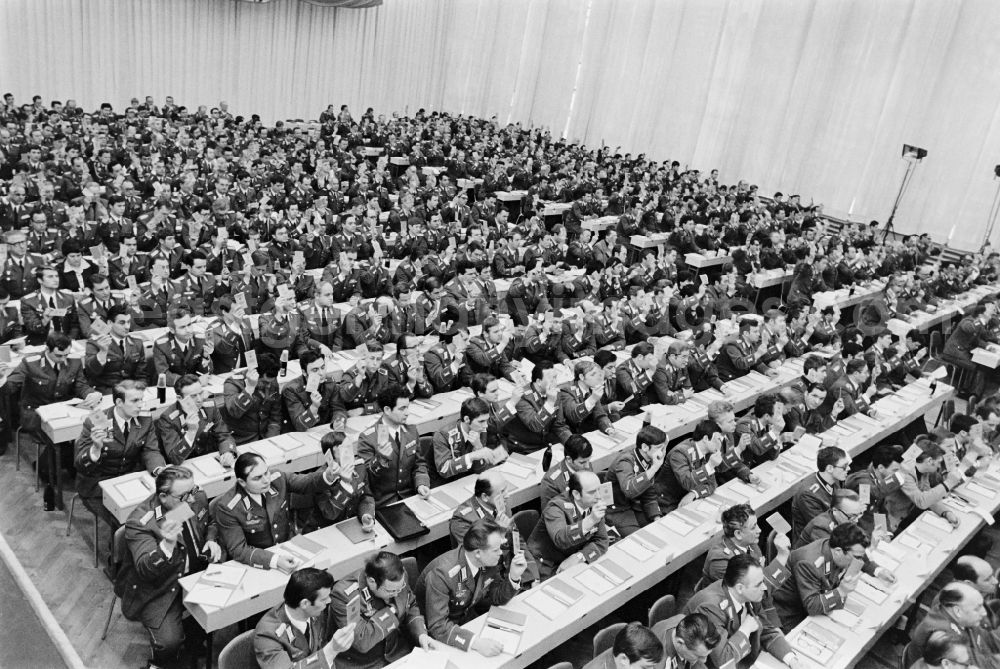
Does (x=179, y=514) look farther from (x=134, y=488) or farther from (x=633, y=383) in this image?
(x=633, y=383)

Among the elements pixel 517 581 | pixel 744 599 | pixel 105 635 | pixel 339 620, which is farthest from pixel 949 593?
pixel 105 635

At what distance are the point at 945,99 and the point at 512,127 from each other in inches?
486

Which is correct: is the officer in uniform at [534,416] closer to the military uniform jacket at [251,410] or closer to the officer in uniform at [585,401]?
the officer in uniform at [585,401]

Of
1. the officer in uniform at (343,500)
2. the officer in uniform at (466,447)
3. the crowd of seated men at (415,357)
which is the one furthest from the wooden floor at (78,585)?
the officer in uniform at (466,447)

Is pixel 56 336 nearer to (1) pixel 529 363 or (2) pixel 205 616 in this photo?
(2) pixel 205 616

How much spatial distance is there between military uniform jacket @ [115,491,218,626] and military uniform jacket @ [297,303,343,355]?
384 cm

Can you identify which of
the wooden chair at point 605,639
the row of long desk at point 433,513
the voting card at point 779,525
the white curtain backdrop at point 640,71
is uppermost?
the white curtain backdrop at point 640,71

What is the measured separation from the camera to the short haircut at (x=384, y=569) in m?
3.94

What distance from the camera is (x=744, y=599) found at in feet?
14.1

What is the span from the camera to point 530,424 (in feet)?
21.1

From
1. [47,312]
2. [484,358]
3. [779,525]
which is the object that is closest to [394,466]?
[484,358]

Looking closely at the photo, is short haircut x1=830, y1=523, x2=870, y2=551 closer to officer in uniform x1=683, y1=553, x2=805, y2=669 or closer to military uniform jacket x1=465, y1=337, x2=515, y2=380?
officer in uniform x1=683, y1=553, x2=805, y2=669

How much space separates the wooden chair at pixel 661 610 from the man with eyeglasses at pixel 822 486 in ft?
5.54

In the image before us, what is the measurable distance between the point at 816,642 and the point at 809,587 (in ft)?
1.22
